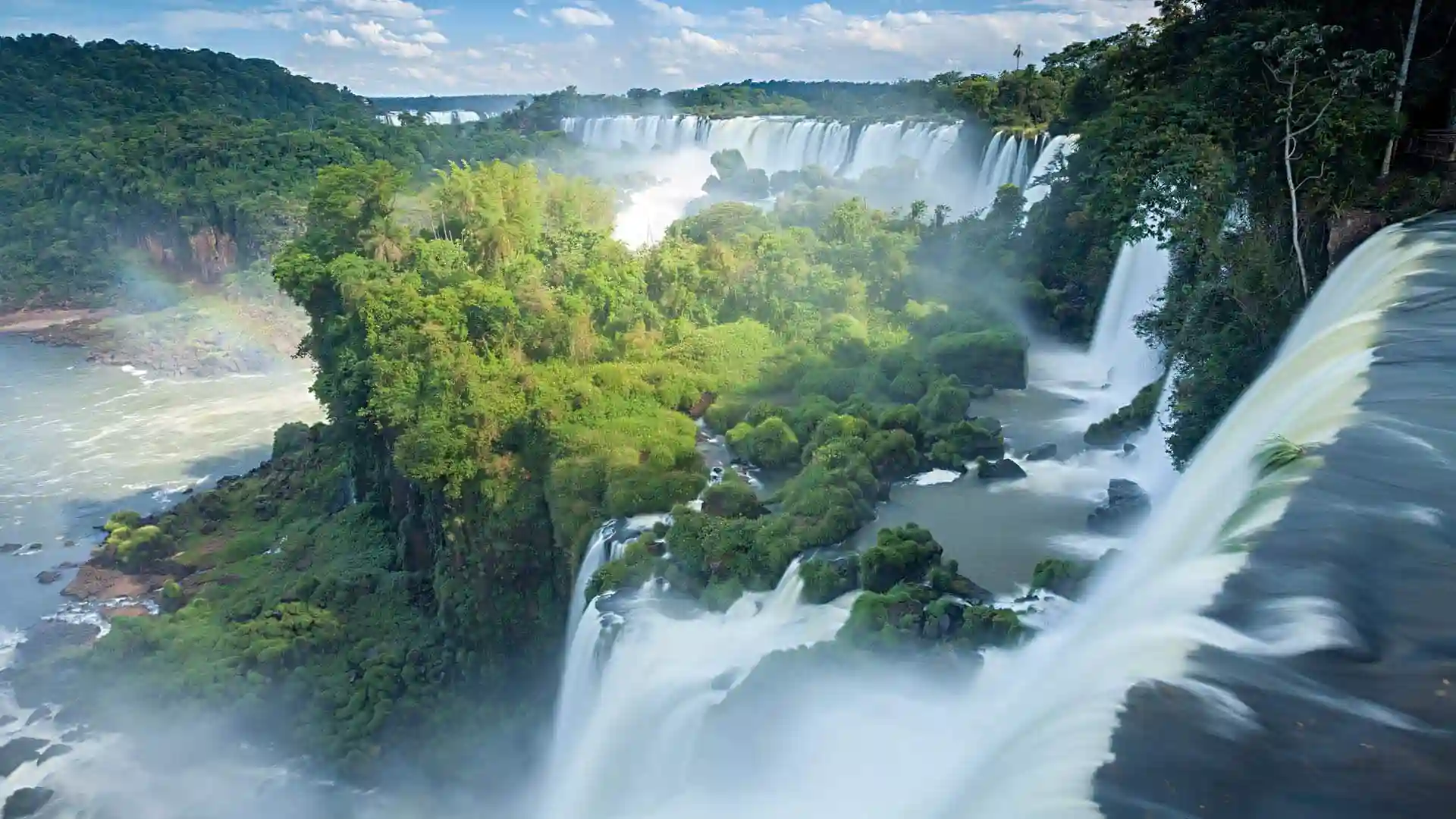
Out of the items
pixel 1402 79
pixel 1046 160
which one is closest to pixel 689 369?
pixel 1402 79

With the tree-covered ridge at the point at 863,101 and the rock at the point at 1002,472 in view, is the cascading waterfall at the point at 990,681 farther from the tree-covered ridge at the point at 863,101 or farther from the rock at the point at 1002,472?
the tree-covered ridge at the point at 863,101

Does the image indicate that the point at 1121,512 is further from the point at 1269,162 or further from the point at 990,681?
the point at 1269,162

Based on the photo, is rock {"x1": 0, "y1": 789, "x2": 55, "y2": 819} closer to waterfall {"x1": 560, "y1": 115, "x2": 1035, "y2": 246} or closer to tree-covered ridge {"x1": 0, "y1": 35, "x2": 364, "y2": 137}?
waterfall {"x1": 560, "y1": 115, "x2": 1035, "y2": 246}

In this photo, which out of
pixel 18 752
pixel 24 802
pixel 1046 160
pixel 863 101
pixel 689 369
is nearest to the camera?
pixel 24 802

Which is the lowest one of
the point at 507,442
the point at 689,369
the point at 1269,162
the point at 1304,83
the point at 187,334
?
the point at 187,334

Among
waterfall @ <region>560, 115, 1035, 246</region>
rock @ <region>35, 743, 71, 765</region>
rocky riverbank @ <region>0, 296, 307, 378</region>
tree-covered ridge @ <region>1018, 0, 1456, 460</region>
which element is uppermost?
tree-covered ridge @ <region>1018, 0, 1456, 460</region>

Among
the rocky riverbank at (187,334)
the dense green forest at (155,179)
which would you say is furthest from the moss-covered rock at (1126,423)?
the dense green forest at (155,179)

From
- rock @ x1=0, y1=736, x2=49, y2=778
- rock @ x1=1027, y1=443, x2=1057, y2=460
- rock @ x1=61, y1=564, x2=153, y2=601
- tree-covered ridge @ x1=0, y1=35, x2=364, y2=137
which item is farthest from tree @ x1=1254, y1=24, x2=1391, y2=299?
tree-covered ridge @ x1=0, y1=35, x2=364, y2=137
